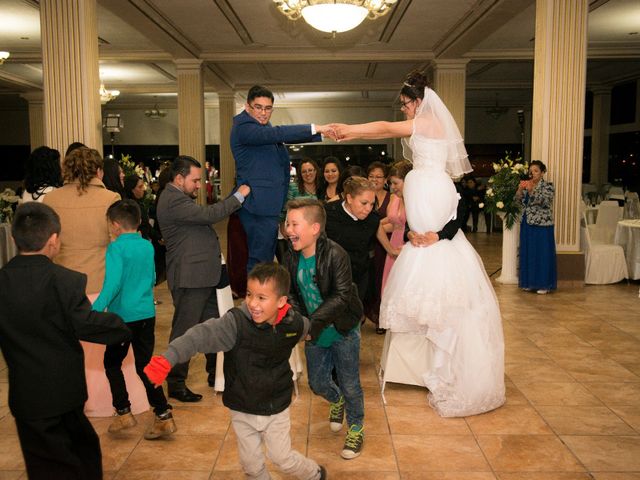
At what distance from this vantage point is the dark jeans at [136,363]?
11.3ft

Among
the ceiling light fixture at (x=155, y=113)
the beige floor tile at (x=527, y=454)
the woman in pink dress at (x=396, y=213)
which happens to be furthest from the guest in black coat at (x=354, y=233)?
the ceiling light fixture at (x=155, y=113)

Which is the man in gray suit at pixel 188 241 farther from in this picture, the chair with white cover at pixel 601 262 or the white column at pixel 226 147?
the white column at pixel 226 147

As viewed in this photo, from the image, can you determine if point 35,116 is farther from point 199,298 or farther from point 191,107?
point 199,298

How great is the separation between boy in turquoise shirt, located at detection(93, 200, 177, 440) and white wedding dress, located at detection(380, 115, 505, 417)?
1.41 metres

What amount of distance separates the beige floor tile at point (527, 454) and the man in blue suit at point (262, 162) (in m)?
1.68

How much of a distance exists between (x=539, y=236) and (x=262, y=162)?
506 cm

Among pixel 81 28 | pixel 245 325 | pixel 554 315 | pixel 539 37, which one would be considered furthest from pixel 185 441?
pixel 539 37

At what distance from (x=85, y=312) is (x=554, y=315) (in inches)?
213

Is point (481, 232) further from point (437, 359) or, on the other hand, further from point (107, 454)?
point (107, 454)

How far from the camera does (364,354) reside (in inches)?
203

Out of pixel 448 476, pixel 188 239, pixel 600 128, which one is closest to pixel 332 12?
pixel 188 239

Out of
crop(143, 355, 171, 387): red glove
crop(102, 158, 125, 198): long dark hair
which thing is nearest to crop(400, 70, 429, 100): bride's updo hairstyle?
crop(102, 158, 125, 198): long dark hair

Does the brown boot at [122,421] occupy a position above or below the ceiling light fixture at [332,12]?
below

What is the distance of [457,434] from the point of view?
355cm
